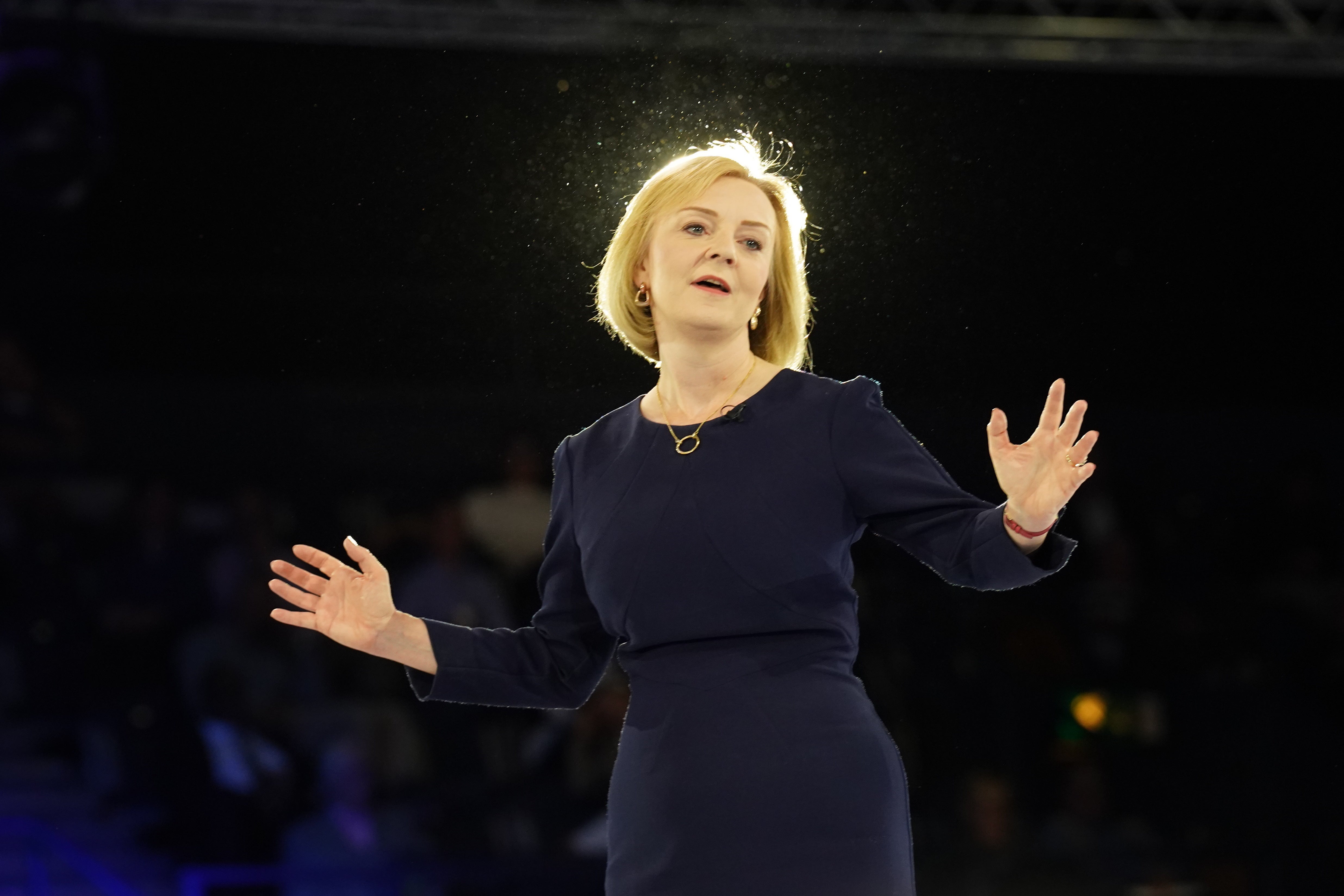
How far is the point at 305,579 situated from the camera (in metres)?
1.71

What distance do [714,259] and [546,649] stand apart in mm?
503

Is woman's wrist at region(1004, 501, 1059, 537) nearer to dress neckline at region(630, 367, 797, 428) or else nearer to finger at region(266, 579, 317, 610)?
dress neckline at region(630, 367, 797, 428)

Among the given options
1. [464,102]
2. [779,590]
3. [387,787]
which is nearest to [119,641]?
[387,787]

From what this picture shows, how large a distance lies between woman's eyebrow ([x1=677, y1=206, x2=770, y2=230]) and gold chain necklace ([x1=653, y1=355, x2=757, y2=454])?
15 cm

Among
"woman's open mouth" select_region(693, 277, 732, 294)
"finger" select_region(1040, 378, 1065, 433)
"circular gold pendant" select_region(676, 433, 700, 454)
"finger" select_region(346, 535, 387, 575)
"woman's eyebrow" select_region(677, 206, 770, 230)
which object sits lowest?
"finger" select_region(346, 535, 387, 575)

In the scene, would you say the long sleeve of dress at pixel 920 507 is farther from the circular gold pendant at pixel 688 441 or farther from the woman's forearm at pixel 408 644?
the woman's forearm at pixel 408 644

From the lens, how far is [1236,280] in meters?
4.11

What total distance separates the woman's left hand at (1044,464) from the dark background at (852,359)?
0.82m

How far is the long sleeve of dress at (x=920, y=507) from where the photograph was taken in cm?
147

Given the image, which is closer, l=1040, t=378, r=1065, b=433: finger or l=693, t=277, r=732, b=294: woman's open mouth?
l=1040, t=378, r=1065, b=433: finger

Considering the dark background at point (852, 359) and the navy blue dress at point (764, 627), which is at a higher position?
the dark background at point (852, 359)

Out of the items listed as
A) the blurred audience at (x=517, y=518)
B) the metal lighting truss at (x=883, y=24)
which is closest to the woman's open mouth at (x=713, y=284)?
the blurred audience at (x=517, y=518)

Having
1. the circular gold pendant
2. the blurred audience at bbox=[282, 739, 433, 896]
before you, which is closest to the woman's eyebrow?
the circular gold pendant

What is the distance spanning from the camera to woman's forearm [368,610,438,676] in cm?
170
